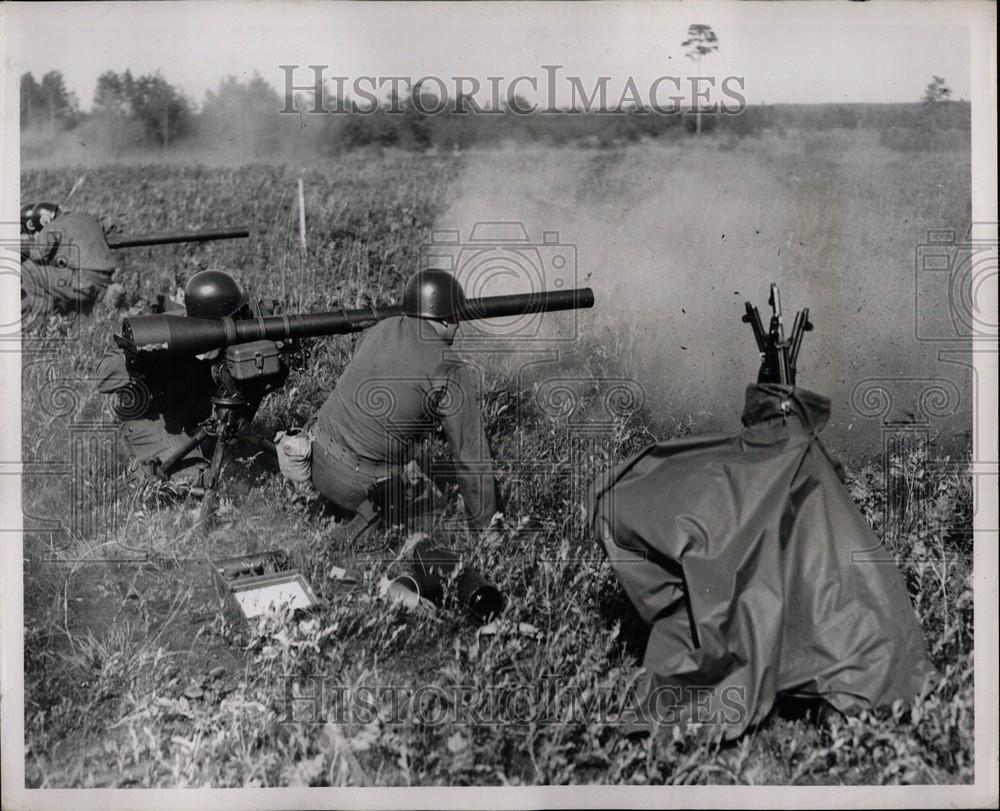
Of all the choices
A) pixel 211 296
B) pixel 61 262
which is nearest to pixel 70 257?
pixel 61 262

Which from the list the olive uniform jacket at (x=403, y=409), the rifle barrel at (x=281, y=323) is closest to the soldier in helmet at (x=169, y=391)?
the rifle barrel at (x=281, y=323)

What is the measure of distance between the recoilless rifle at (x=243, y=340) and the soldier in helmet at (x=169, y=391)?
96 mm

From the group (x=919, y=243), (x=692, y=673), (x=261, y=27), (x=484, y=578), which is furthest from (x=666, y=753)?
(x=261, y=27)

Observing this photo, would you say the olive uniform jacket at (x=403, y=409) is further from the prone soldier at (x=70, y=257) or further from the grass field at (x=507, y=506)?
the prone soldier at (x=70, y=257)

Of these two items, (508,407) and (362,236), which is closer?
(508,407)

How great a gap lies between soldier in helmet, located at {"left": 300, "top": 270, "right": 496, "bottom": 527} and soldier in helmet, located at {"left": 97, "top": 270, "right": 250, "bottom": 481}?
799mm

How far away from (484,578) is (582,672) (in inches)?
27.8

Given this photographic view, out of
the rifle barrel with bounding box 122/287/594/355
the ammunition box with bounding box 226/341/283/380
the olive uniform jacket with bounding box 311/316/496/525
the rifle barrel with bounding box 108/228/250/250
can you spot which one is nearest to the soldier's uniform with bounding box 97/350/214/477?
the rifle barrel with bounding box 122/287/594/355

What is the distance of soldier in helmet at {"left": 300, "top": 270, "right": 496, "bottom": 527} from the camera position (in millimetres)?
5613

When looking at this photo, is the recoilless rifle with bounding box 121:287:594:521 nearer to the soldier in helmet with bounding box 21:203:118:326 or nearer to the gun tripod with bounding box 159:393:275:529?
the gun tripod with bounding box 159:393:275:529

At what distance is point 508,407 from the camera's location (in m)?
5.94

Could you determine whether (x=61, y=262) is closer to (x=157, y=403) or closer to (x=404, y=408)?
(x=157, y=403)

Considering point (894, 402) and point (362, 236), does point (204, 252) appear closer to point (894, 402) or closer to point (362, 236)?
point (362, 236)

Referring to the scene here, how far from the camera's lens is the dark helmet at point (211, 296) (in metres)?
5.89
